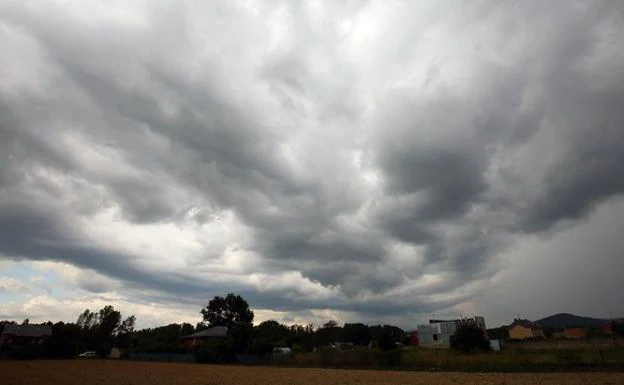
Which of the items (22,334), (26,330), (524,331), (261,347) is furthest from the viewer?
(524,331)

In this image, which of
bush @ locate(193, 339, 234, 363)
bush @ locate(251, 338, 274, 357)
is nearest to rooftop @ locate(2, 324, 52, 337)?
bush @ locate(193, 339, 234, 363)

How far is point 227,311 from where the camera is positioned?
480ft

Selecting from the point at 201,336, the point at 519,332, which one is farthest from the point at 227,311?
the point at 519,332

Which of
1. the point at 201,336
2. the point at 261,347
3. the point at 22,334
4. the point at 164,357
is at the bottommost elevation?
the point at 164,357

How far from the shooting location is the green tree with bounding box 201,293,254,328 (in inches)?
5719

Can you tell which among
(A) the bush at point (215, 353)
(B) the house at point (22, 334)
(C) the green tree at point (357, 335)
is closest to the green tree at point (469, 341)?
(A) the bush at point (215, 353)

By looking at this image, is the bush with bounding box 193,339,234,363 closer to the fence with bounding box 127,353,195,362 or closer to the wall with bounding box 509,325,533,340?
the fence with bounding box 127,353,195,362

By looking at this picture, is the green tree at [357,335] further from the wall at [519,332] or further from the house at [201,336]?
the house at [201,336]

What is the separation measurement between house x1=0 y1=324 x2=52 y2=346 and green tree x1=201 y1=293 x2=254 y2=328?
1814 inches

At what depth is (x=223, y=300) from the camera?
147875 mm

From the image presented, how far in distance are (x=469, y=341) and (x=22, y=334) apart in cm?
11800

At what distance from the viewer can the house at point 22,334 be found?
11628 centimetres

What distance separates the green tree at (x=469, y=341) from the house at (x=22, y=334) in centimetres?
10416

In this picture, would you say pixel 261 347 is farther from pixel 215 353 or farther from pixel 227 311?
pixel 227 311
